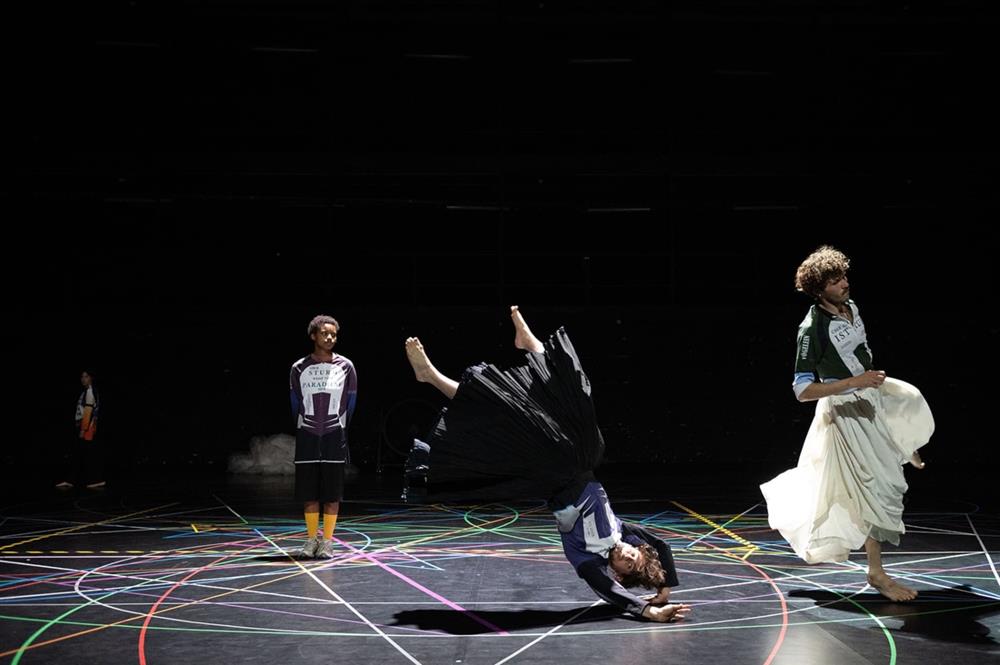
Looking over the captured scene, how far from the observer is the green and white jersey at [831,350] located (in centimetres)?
469

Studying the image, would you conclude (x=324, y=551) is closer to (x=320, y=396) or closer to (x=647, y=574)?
(x=320, y=396)

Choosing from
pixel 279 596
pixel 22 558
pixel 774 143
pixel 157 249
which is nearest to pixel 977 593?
pixel 279 596

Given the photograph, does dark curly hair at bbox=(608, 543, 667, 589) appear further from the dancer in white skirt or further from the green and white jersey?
the green and white jersey

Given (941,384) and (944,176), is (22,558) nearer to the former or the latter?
(941,384)

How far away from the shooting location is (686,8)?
13977mm

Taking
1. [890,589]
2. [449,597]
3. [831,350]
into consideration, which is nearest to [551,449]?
[449,597]

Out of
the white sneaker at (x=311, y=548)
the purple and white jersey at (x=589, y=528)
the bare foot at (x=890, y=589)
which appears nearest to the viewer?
the purple and white jersey at (x=589, y=528)

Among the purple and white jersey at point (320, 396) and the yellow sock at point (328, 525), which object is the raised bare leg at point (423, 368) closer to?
the purple and white jersey at point (320, 396)

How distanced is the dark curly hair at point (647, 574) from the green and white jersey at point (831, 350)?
Answer: 1.17 m

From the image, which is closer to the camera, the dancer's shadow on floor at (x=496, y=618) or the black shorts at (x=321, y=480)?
the dancer's shadow on floor at (x=496, y=618)

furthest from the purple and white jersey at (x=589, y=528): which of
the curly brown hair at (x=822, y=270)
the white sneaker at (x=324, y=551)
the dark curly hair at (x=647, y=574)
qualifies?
the white sneaker at (x=324, y=551)

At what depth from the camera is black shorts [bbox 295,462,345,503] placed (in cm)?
601

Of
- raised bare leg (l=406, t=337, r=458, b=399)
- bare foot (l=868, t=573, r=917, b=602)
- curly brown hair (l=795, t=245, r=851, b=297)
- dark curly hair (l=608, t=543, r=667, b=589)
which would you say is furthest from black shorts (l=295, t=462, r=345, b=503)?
bare foot (l=868, t=573, r=917, b=602)

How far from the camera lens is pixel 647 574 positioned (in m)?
4.21
